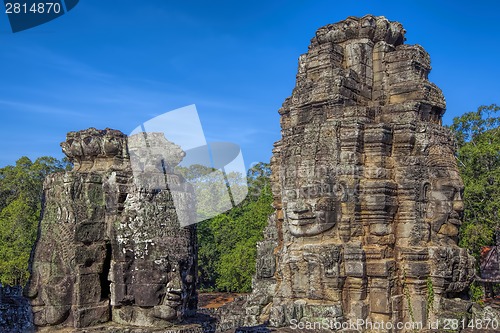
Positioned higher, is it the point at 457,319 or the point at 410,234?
the point at 410,234

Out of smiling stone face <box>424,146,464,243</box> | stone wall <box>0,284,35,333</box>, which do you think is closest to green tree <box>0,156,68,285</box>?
stone wall <box>0,284,35,333</box>

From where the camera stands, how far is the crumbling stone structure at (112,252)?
5.16 m

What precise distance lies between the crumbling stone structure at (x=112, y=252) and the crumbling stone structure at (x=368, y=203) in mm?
4832

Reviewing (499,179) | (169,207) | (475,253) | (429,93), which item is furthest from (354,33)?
(475,253)

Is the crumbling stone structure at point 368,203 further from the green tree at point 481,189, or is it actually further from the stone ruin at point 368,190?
the green tree at point 481,189

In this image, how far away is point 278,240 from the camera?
12477mm

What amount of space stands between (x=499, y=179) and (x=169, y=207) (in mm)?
17412

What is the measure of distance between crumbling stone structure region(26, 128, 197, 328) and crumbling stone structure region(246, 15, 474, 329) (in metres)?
4.83

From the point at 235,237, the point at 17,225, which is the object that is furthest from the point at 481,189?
the point at 17,225

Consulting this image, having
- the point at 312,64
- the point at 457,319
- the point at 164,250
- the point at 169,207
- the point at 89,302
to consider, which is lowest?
the point at 457,319

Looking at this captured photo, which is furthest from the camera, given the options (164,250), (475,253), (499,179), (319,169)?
(475,253)

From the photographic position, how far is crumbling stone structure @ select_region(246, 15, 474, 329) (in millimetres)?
9719

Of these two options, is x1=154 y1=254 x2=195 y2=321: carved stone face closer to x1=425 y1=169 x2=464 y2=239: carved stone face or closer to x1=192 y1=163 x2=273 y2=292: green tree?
x1=425 y1=169 x2=464 y2=239: carved stone face

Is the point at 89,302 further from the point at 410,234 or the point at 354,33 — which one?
the point at 354,33
